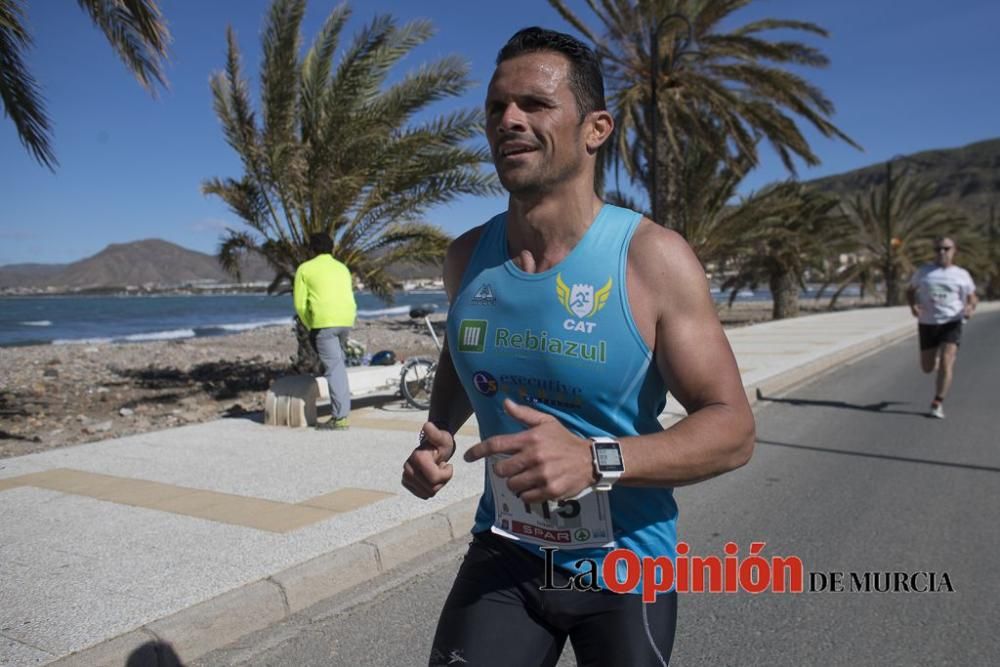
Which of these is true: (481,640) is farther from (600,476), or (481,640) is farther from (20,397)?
(20,397)

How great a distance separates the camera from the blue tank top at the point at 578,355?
5.06ft

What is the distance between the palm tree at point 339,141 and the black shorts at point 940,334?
6.01 metres

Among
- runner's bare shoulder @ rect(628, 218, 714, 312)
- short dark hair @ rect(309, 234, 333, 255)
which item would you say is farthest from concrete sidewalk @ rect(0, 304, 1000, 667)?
runner's bare shoulder @ rect(628, 218, 714, 312)

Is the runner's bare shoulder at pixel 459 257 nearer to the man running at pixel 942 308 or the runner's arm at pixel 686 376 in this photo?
the runner's arm at pixel 686 376

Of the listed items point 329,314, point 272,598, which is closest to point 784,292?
point 329,314

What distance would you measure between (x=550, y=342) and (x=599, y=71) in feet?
1.99

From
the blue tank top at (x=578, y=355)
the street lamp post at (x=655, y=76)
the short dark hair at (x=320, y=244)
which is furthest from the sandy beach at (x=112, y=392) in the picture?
the blue tank top at (x=578, y=355)

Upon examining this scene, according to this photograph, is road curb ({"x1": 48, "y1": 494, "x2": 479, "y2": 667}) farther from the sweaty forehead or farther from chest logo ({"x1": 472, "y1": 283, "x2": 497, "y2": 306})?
the sweaty forehead

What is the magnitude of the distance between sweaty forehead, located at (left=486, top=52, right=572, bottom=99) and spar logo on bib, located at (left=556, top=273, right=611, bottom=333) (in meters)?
0.40

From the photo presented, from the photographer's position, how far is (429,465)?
5.39ft

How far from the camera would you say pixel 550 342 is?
157cm

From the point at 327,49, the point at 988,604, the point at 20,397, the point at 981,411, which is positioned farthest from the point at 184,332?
the point at 988,604

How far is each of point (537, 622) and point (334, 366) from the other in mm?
6305

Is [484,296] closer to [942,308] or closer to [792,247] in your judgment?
[942,308]
